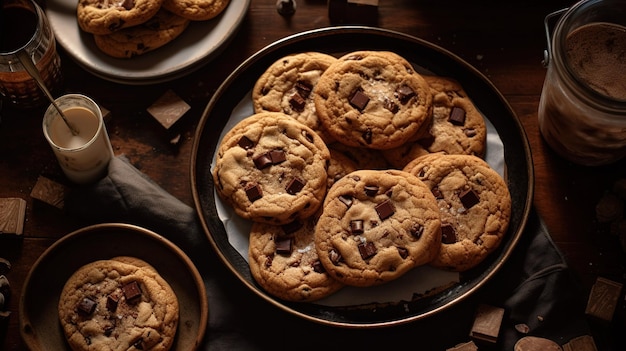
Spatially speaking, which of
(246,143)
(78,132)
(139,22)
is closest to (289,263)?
(246,143)

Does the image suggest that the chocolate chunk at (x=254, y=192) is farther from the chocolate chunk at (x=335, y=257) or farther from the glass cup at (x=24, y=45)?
the glass cup at (x=24, y=45)

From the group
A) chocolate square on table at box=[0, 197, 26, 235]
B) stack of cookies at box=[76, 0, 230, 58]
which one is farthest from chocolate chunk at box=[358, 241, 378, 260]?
chocolate square on table at box=[0, 197, 26, 235]

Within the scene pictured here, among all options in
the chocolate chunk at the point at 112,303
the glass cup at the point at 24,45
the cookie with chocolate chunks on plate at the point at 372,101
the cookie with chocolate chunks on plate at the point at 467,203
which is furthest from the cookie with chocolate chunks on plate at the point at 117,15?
the cookie with chocolate chunks on plate at the point at 467,203

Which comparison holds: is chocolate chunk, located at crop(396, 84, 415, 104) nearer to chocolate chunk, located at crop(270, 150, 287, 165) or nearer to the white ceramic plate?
chocolate chunk, located at crop(270, 150, 287, 165)

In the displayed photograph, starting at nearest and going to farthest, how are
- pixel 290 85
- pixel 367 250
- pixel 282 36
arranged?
1. pixel 367 250
2. pixel 290 85
3. pixel 282 36

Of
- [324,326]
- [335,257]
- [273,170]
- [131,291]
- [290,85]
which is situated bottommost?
[324,326]

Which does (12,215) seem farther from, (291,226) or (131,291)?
(291,226)

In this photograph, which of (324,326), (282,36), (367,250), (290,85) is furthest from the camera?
(282,36)
